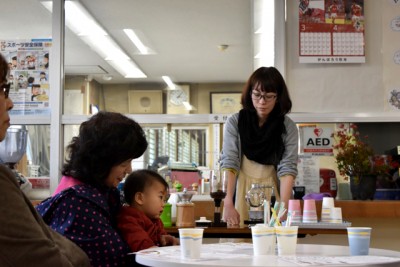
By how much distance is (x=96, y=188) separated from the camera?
80.8 inches

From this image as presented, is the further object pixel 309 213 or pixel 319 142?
pixel 319 142

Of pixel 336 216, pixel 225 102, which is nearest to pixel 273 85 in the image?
pixel 336 216

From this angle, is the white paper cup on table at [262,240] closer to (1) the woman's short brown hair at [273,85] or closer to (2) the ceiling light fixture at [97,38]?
(1) the woman's short brown hair at [273,85]

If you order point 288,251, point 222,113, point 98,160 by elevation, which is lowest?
point 288,251

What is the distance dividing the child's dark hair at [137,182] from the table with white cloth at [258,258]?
360mm

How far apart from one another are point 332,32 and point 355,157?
0.85 meters

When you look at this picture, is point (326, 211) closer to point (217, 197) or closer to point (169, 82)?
point (217, 197)

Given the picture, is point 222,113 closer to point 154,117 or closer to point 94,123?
point 154,117

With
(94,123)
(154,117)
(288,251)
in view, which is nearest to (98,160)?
(94,123)

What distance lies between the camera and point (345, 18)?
15.0 feet

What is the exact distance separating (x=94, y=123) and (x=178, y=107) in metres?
2.59

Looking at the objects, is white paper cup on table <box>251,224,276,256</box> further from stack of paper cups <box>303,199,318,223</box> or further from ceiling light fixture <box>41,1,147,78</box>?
ceiling light fixture <box>41,1,147,78</box>

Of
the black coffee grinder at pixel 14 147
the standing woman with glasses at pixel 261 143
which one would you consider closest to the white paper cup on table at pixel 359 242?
the standing woman with glasses at pixel 261 143

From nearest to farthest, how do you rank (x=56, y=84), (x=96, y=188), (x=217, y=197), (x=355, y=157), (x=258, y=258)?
(x=258, y=258) → (x=96, y=188) → (x=217, y=197) → (x=355, y=157) → (x=56, y=84)
